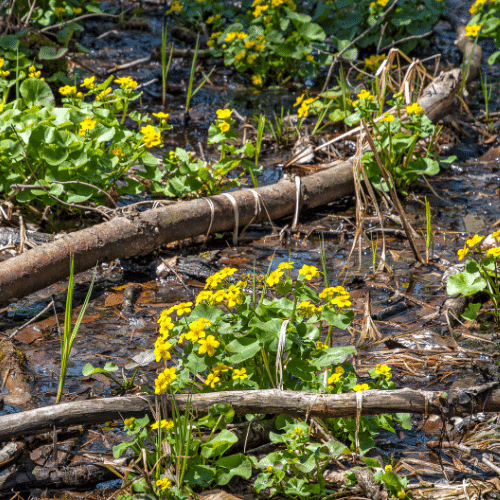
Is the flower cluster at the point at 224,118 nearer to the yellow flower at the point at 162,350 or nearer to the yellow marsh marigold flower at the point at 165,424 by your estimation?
the yellow flower at the point at 162,350

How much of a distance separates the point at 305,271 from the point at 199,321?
392 mm

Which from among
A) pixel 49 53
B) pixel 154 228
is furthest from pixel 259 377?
pixel 49 53

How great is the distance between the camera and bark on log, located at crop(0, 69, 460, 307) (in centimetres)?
279

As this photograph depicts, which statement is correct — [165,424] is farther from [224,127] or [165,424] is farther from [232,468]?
[224,127]

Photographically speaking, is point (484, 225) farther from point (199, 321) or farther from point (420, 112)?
point (199, 321)

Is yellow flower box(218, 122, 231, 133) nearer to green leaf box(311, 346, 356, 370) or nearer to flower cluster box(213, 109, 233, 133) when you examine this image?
flower cluster box(213, 109, 233, 133)

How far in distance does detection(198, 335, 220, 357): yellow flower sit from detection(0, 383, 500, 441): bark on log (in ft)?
0.55

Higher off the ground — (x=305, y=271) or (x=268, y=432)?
(x=305, y=271)

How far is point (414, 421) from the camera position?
2.13m

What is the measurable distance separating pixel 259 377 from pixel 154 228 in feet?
4.95

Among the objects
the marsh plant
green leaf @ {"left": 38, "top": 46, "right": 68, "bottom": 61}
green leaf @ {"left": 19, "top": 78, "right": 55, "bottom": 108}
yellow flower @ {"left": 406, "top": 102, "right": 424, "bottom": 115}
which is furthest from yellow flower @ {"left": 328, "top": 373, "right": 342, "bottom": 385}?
green leaf @ {"left": 38, "top": 46, "right": 68, "bottom": 61}

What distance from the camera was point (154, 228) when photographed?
3291 millimetres

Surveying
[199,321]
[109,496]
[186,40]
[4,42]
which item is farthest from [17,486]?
[186,40]

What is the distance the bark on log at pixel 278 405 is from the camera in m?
1.83
